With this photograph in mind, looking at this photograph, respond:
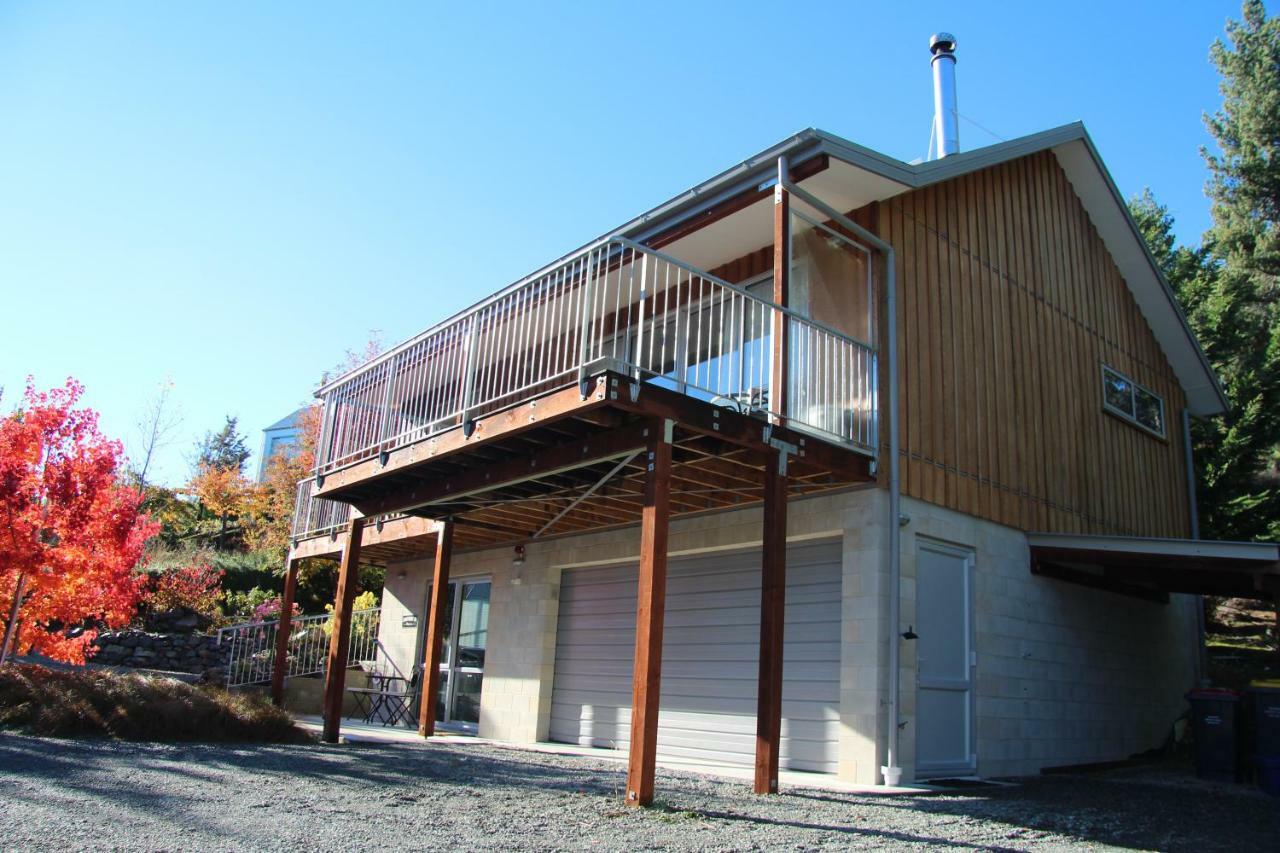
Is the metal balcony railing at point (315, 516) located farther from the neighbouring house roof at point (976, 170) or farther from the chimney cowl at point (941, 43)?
the chimney cowl at point (941, 43)

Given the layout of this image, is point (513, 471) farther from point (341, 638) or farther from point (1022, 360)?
point (1022, 360)

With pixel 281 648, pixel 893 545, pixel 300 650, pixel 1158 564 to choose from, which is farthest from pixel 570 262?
pixel 300 650

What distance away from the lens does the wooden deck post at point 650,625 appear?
17.5ft

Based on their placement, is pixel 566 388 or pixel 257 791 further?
pixel 566 388

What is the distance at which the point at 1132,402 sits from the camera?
1192 cm

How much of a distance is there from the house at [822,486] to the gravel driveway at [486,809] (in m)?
0.61

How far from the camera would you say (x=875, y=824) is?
517 centimetres

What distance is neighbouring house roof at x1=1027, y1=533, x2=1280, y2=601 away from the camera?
7.59m

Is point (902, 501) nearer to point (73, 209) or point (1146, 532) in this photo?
point (1146, 532)

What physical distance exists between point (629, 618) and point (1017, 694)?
13.1ft

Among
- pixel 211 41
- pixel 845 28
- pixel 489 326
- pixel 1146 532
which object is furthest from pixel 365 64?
pixel 1146 532

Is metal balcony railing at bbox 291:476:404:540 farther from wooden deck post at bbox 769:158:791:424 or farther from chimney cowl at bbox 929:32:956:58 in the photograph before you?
chimney cowl at bbox 929:32:956:58

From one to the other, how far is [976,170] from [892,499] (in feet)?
13.4

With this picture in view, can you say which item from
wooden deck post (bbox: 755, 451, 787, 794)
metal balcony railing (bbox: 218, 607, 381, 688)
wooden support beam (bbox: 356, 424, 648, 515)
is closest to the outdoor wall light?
wooden support beam (bbox: 356, 424, 648, 515)
